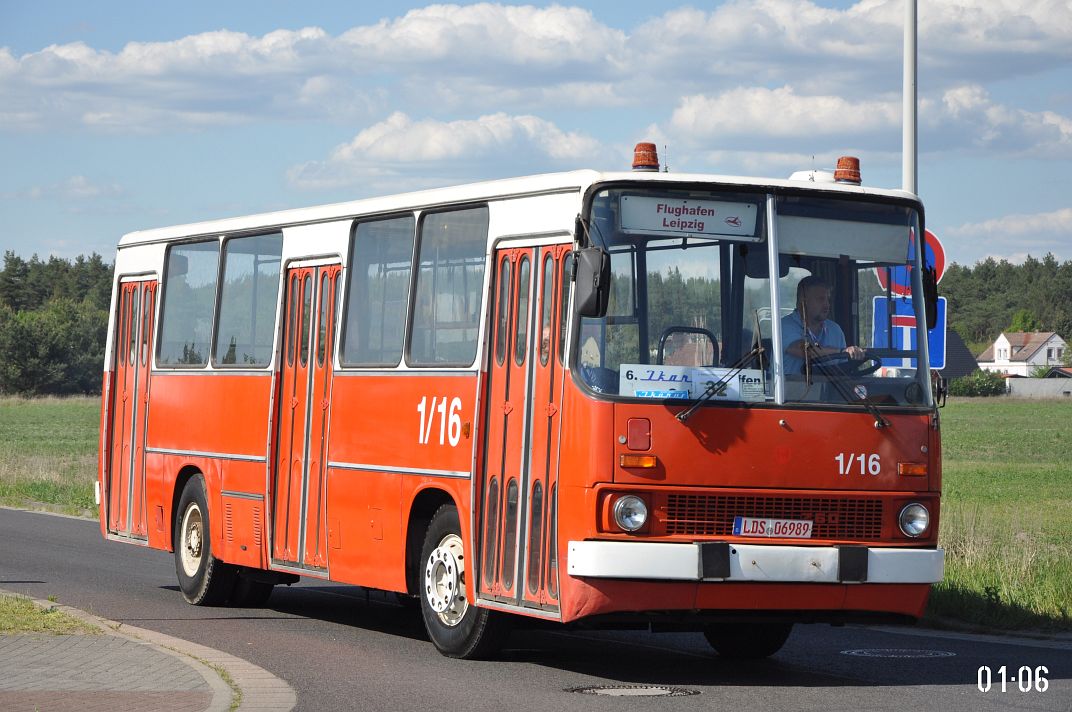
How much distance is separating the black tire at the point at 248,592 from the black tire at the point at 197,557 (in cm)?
6

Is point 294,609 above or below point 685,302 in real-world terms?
below

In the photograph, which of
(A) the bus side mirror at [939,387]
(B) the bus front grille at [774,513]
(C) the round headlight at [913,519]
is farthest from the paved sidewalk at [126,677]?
(A) the bus side mirror at [939,387]

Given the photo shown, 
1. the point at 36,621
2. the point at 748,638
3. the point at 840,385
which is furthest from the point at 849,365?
the point at 36,621

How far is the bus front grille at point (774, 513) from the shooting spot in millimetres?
10539

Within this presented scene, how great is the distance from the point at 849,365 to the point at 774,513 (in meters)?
1.10

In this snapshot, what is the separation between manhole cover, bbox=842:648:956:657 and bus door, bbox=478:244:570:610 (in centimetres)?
306

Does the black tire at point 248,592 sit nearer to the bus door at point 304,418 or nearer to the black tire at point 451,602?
the bus door at point 304,418

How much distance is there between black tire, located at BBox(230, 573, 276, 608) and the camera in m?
16.2

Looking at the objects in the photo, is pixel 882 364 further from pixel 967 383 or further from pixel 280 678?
pixel 967 383

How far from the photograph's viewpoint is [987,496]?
3328cm

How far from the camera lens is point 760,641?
1262 centimetres

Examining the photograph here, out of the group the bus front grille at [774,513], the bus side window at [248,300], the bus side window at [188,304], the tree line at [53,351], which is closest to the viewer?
the bus front grille at [774,513]

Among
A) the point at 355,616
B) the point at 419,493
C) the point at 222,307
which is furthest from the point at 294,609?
the point at 419,493

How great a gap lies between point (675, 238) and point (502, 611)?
Answer: 2.77 m
